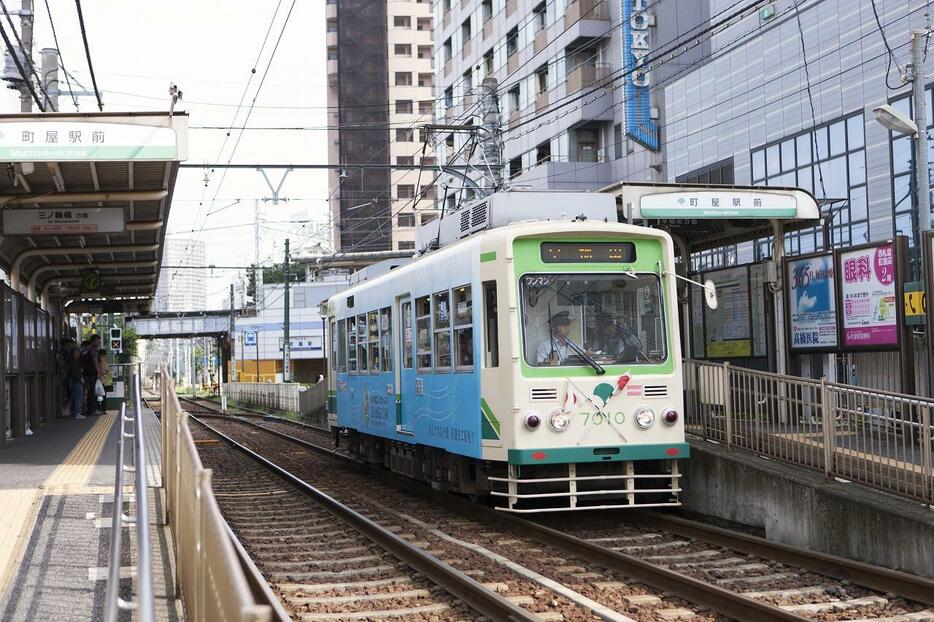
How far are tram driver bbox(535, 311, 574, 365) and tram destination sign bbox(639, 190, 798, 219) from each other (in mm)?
3389

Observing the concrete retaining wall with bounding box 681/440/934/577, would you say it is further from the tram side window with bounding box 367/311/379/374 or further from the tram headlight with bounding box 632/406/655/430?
the tram side window with bounding box 367/311/379/374

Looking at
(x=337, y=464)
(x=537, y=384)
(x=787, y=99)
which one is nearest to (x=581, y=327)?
(x=537, y=384)

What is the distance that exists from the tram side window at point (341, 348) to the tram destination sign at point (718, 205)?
19.3ft

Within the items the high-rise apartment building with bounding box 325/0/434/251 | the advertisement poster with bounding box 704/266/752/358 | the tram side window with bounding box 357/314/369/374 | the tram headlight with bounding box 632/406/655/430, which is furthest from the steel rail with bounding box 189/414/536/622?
the high-rise apartment building with bounding box 325/0/434/251

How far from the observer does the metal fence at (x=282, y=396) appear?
36531mm

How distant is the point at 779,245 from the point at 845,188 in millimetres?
12572

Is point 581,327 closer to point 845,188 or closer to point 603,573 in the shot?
point 603,573

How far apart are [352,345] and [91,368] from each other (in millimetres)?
10491

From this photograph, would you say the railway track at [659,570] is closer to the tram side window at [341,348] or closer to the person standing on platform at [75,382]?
the tram side window at [341,348]

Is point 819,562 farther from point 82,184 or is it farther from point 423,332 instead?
point 82,184

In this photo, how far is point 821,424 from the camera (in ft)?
35.4

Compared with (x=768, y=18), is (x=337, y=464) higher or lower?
lower

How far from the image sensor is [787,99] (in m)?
28.6

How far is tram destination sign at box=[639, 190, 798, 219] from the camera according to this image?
1433cm
